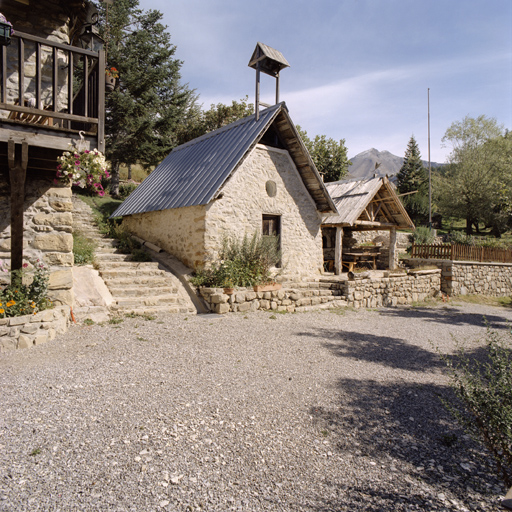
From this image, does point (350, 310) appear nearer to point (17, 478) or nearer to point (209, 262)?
point (209, 262)

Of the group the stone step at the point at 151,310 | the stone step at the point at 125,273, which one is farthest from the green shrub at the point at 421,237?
the stone step at the point at 151,310

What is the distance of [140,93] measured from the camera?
22.3 meters

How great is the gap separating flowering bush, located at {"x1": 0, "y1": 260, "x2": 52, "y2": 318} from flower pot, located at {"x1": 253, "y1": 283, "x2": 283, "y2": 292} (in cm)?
473

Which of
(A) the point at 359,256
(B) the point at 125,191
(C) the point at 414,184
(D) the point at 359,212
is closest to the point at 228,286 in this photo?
(D) the point at 359,212

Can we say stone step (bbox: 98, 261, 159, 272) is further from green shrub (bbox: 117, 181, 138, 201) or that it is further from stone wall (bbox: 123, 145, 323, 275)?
green shrub (bbox: 117, 181, 138, 201)

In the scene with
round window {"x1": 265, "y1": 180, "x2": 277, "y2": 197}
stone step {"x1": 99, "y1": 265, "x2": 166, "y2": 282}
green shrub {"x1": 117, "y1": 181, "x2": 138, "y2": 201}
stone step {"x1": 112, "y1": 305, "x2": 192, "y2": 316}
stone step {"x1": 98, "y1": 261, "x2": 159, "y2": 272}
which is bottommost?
stone step {"x1": 112, "y1": 305, "x2": 192, "y2": 316}

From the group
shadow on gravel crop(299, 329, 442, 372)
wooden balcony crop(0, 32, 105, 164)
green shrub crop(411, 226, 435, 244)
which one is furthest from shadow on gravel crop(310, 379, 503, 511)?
green shrub crop(411, 226, 435, 244)

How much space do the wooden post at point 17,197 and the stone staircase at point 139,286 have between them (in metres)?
2.28

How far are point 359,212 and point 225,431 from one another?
483 inches

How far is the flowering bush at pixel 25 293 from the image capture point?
5.66m

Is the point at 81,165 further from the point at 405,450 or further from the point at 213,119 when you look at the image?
the point at 213,119

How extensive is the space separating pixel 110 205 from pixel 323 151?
14494 mm

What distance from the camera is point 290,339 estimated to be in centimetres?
674

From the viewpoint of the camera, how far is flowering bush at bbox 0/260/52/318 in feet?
18.6
